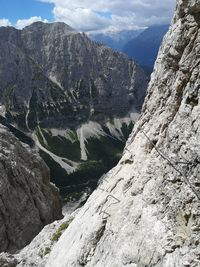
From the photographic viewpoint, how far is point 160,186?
73.6 ft

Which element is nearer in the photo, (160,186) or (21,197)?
(160,186)

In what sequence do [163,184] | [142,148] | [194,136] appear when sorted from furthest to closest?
[142,148], [163,184], [194,136]

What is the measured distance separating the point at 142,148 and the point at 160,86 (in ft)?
13.3

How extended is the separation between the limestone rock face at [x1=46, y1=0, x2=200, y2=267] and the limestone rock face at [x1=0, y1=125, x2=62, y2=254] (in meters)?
39.5

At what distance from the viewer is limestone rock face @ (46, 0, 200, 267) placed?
797 inches

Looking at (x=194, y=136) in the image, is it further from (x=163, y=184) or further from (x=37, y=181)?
(x=37, y=181)

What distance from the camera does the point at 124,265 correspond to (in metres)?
21.6

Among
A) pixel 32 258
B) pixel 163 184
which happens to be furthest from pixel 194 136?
pixel 32 258

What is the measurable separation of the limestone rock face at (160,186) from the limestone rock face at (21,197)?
39478 millimetres

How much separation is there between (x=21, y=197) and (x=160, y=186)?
51931 mm

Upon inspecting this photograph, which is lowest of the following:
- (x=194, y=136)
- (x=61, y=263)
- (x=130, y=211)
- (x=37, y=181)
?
(x=37, y=181)

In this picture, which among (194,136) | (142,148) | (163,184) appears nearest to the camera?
(194,136)

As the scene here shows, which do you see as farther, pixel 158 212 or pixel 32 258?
pixel 32 258

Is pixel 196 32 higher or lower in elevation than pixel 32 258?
higher
